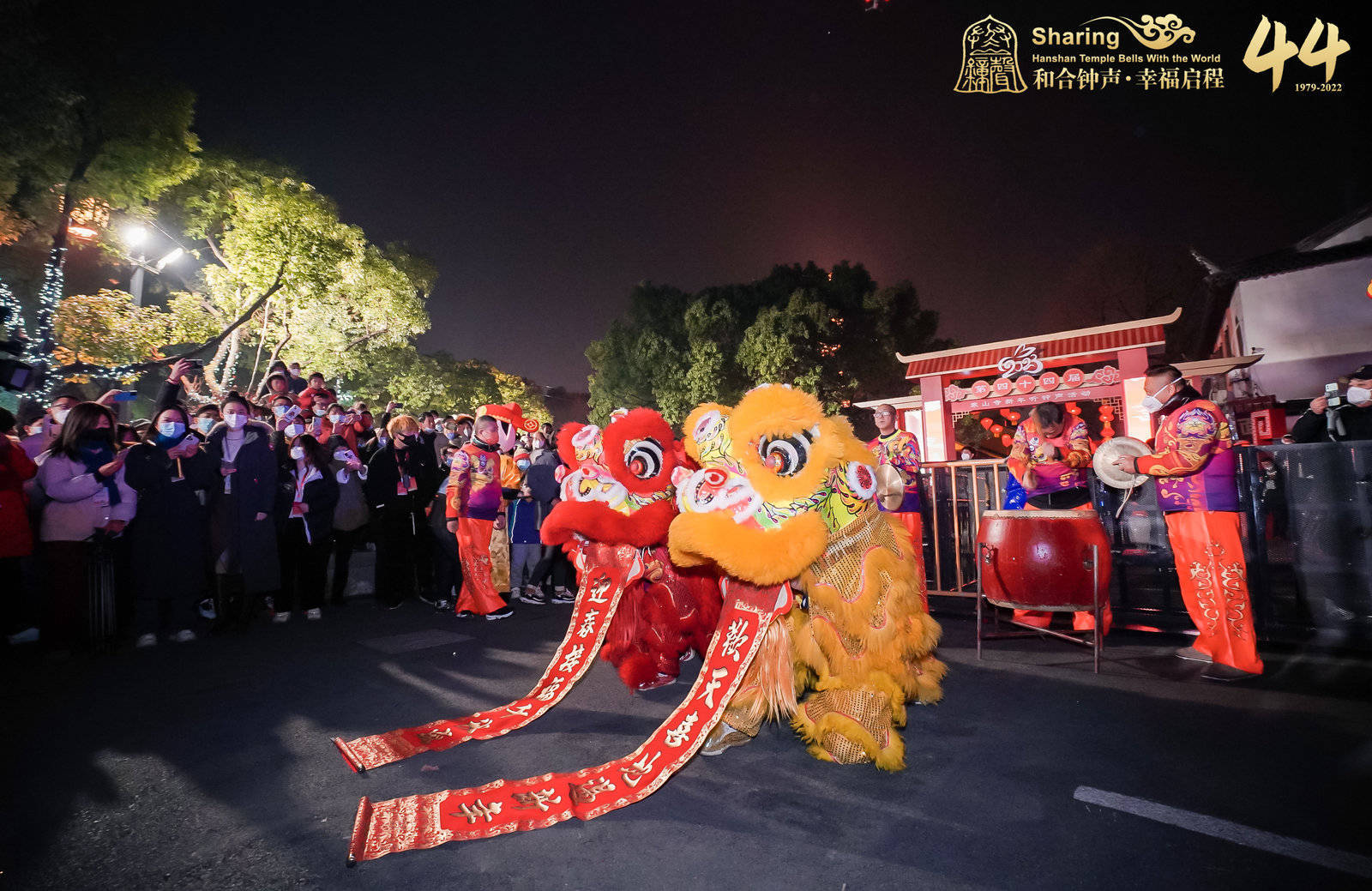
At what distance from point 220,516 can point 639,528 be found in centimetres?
445

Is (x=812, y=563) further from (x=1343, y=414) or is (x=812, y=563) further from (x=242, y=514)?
(x=1343, y=414)

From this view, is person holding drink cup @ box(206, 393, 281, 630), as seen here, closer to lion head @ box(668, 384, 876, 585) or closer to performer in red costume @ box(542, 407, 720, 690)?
performer in red costume @ box(542, 407, 720, 690)

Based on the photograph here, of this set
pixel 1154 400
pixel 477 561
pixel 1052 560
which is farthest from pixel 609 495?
pixel 1154 400

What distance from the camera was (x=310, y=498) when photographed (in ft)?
19.2

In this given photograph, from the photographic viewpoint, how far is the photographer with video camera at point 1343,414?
194 inches

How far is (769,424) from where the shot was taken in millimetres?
2521

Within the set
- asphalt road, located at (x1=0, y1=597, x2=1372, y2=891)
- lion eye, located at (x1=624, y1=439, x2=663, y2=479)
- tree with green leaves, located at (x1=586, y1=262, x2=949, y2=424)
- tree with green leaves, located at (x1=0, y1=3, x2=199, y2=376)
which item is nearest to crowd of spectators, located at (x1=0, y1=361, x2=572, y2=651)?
asphalt road, located at (x1=0, y1=597, x2=1372, y2=891)

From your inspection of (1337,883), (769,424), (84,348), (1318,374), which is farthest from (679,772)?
(1318,374)

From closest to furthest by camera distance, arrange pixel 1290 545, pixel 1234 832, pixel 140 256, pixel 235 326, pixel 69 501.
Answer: pixel 1234 832
pixel 1290 545
pixel 69 501
pixel 235 326
pixel 140 256

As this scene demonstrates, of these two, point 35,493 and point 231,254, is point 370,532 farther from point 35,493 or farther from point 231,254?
point 231,254

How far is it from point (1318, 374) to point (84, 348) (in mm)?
24585

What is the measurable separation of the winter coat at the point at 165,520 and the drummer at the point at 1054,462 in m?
6.42

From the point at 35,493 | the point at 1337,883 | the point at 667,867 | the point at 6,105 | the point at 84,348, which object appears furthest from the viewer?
the point at 84,348

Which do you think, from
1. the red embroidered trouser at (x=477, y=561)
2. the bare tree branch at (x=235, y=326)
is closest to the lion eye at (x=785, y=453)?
the red embroidered trouser at (x=477, y=561)
